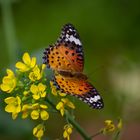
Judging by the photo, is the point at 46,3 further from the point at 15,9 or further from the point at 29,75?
the point at 29,75

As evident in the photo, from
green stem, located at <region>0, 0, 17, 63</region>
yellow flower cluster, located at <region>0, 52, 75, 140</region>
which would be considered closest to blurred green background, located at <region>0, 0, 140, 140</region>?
green stem, located at <region>0, 0, 17, 63</region>

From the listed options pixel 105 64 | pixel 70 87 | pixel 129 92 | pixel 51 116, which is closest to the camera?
pixel 70 87

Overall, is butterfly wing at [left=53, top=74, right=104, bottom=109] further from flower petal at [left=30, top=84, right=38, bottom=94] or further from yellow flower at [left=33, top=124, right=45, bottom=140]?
yellow flower at [left=33, top=124, right=45, bottom=140]

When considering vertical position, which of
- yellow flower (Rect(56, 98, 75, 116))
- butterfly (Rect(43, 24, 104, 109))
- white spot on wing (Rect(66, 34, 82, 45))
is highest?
white spot on wing (Rect(66, 34, 82, 45))

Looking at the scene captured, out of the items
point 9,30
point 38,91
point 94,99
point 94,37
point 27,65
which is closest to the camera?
point 94,99

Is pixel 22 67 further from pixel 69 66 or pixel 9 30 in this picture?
pixel 9 30

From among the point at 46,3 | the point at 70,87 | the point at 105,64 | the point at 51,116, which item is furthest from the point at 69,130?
the point at 46,3

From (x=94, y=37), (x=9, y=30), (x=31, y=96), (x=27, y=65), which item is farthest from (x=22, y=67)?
(x=94, y=37)
